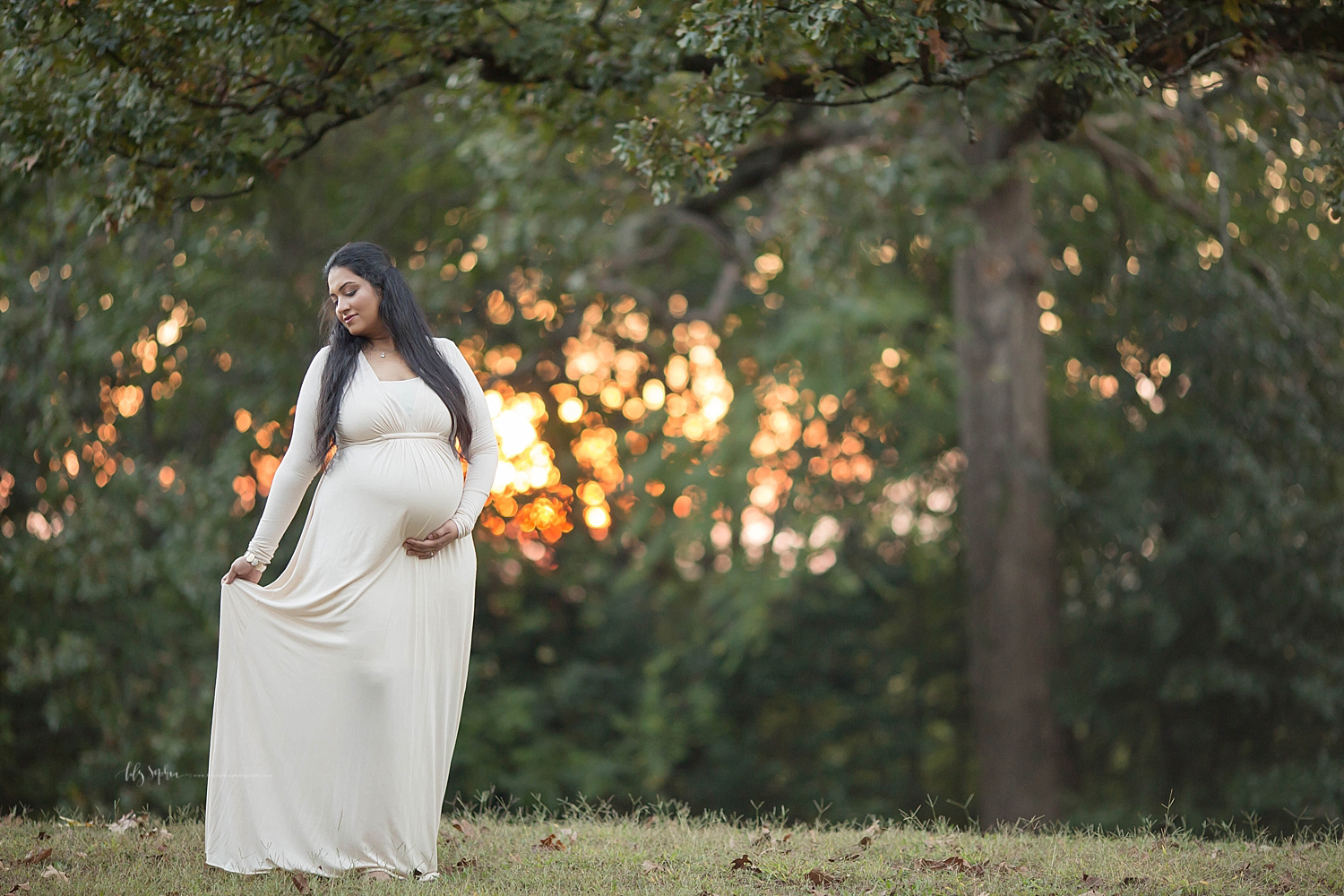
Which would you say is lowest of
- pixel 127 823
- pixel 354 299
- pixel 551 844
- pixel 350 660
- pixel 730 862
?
pixel 127 823

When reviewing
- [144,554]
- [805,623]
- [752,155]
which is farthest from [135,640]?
[805,623]

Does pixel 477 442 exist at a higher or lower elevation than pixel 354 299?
lower

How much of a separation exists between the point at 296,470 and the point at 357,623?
60 centimetres

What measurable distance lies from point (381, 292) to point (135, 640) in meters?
7.57

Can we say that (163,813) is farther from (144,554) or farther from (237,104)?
(237,104)

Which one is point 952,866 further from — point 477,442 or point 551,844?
point 477,442

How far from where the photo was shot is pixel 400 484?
14.2ft

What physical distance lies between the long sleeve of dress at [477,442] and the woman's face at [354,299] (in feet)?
1.04

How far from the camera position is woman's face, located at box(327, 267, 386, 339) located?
442 cm

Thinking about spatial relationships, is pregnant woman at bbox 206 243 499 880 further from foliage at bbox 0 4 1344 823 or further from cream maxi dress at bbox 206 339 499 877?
foliage at bbox 0 4 1344 823

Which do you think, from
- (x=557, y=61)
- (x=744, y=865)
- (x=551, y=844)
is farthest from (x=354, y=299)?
(x=744, y=865)

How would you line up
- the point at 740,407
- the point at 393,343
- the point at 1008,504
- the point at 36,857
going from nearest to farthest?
the point at 393,343
the point at 36,857
the point at 1008,504
the point at 740,407

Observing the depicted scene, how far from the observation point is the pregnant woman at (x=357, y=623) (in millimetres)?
4234

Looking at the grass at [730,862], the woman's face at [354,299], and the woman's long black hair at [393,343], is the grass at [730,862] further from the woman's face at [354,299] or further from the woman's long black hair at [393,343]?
the woman's face at [354,299]
